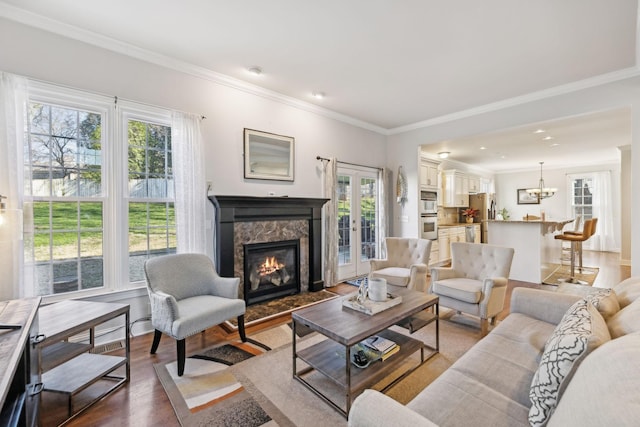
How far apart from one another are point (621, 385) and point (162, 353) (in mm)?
2957

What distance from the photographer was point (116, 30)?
8.55 feet

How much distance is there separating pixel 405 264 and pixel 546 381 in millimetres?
3094

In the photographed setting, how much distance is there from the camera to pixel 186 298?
2.75 meters

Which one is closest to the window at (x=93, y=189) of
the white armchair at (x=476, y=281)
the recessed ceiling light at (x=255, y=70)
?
the recessed ceiling light at (x=255, y=70)

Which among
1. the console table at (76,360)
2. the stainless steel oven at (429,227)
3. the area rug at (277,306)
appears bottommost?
the area rug at (277,306)

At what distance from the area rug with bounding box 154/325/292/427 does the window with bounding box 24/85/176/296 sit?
4.00 ft

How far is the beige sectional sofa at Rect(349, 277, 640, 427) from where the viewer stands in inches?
29.8

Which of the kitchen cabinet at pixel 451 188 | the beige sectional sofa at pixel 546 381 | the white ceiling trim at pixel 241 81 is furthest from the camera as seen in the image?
the kitchen cabinet at pixel 451 188

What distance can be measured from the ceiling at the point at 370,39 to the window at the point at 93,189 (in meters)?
0.70

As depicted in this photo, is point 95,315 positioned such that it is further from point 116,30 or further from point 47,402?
point 116,30

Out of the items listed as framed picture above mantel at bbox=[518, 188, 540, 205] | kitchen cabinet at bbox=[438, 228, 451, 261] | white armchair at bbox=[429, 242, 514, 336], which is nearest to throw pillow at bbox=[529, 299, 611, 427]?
white armchair at bbox=[429, 242, 514, 336]

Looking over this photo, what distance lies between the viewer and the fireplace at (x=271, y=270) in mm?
3732

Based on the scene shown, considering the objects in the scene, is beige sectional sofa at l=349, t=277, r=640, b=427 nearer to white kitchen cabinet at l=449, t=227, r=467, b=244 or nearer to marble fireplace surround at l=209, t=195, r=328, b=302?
marble fireplace surround at l=209, t=195, r=328, b=302

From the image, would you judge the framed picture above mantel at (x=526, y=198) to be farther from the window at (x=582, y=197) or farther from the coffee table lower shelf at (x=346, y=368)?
the coffee table lower shelf at (x=346, y=368)
